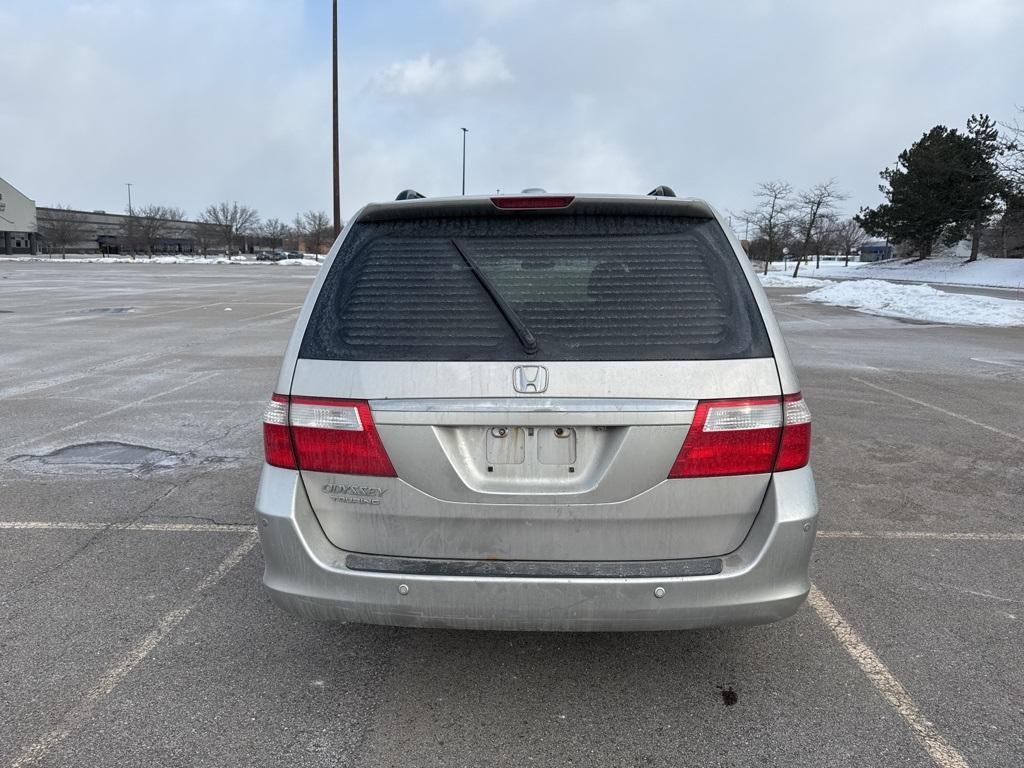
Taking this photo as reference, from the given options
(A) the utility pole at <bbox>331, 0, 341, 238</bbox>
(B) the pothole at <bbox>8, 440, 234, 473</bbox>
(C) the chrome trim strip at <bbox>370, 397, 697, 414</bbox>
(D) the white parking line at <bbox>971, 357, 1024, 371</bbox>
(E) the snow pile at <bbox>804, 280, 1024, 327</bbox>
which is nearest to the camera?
(C) the chrome trim strip at <bbox>370, 397, 697, 414</bbox>

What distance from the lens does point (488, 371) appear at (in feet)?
7.59

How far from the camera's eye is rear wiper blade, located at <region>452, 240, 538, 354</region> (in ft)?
7.67

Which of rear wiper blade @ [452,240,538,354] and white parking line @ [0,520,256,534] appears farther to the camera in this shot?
white parking line @ [0,520,256,534]

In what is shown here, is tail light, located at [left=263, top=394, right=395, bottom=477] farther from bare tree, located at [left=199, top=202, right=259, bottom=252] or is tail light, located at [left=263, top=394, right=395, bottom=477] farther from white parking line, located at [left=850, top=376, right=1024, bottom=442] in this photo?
bare tree, located at [left=199, top=202, right=259, bottom=252]

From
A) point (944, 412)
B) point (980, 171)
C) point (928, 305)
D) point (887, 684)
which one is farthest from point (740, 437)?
point (980, 171)

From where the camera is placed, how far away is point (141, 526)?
4.32 metres

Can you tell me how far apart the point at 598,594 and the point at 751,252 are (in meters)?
71.9

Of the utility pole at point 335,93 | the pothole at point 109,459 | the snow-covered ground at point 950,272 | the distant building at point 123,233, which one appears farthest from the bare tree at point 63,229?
the pothole at point 109,459

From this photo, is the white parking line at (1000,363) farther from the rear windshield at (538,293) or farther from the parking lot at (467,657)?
the rear windshield at (538,293)

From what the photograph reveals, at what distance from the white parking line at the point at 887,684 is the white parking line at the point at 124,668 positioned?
2.90m

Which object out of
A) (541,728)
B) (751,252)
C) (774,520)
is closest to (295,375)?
(541,728)

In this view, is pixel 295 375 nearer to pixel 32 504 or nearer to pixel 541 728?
pixel 541 728

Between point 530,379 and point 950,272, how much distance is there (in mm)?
57094

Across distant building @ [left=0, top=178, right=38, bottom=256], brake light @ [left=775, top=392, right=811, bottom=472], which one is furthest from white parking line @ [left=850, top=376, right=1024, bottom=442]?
distant building @ [left=0, top=178, right=38, bottom=256]
